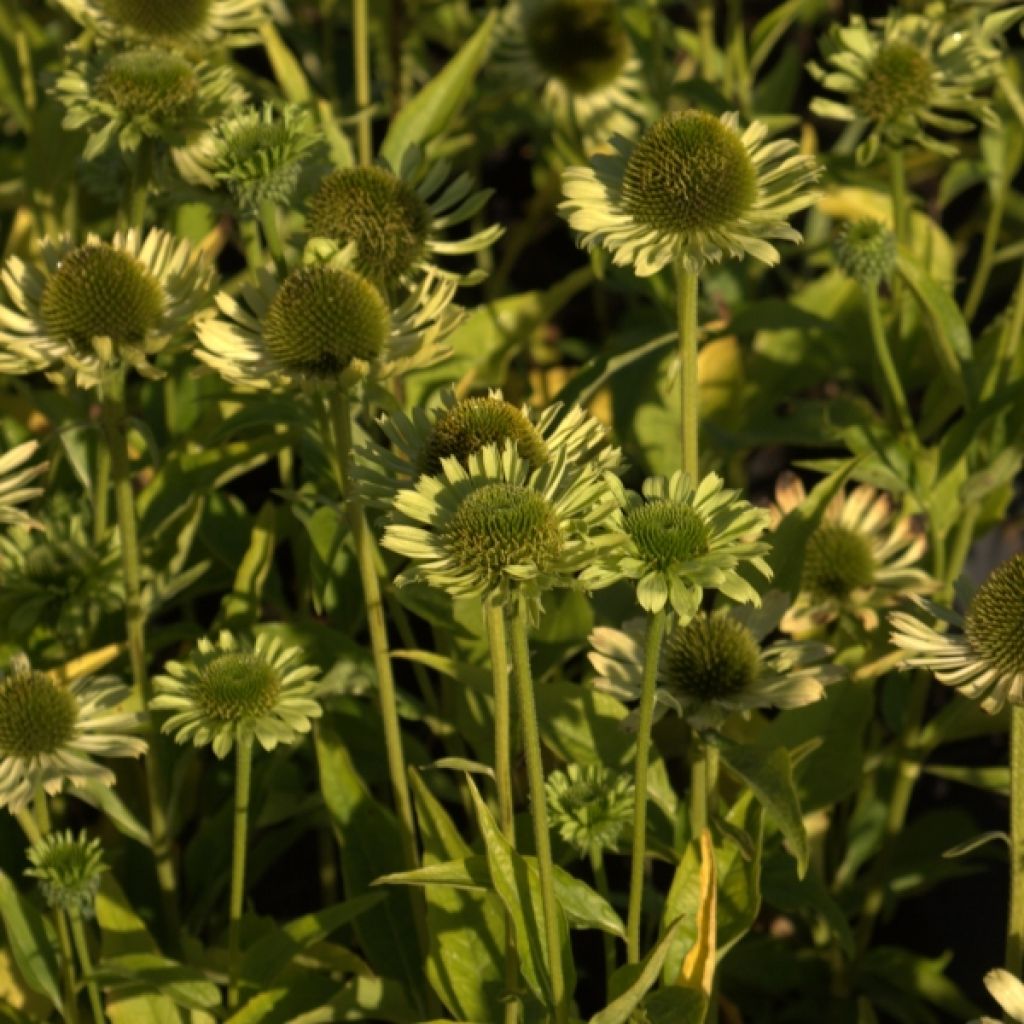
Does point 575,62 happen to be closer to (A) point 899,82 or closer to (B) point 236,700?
(A) point 899,82

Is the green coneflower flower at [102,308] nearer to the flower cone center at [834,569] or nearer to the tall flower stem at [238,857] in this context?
the tall flower stem at [238,857]

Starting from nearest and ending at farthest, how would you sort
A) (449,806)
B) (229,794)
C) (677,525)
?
(677,525) < (229,794) < (449,806)

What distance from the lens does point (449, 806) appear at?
7.59ft

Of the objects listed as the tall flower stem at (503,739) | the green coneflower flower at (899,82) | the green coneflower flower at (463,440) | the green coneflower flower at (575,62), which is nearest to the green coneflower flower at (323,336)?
the green coneflower flower at (463,440)

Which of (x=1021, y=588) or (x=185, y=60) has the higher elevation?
(x=185, y=60)

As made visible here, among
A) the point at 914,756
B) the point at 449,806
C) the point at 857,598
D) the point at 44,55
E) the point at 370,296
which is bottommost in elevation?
the point at 449,806

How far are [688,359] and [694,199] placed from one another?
169mm

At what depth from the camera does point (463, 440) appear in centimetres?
142

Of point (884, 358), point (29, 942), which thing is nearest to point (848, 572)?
point (884, 358)

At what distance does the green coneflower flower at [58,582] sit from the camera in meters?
1.98

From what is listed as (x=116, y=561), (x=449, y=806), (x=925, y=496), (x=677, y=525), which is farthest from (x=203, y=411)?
(x=677, y=525)

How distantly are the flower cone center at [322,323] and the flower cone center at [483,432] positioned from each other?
21cm

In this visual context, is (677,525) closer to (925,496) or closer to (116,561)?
(925,496)

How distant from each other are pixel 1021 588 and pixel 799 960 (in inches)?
31.5
